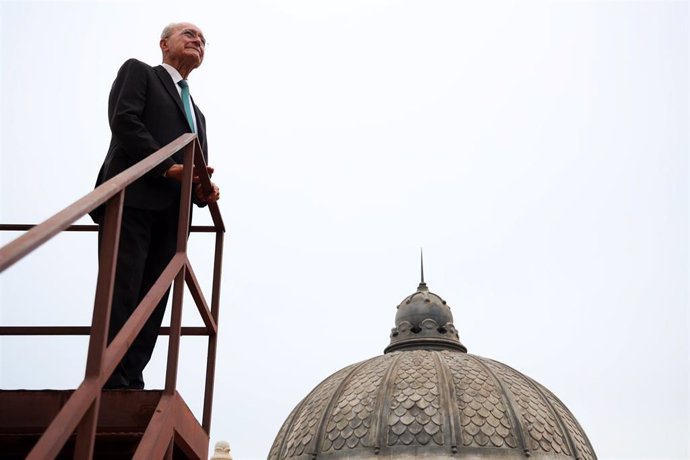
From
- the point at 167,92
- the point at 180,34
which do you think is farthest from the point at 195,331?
the point at 180,34

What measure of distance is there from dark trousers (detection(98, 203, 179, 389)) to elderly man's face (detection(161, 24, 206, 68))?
0.86 metres

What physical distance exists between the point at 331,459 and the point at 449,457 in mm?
2383

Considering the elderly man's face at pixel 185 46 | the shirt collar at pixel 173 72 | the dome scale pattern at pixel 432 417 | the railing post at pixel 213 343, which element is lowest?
the dome scale pattern at pixel 432 417

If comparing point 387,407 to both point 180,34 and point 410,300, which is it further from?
point 180,34

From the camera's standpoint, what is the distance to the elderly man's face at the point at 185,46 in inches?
154

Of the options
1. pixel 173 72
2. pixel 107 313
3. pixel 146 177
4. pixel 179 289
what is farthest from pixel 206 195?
pixel 107 313

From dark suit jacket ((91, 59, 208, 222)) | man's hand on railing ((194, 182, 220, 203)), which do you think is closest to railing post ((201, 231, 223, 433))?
man's hand on railing ((194, 182, 220, 203))

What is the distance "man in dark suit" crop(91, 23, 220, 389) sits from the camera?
124 inches

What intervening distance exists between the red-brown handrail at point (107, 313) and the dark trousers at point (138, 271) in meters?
0.21

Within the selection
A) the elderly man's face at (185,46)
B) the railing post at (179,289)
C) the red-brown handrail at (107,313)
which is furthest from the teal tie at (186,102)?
the railing post at (179,289)

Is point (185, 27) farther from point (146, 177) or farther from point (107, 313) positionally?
point (107, 313)

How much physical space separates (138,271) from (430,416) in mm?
13036

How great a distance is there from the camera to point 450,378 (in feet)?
54.3

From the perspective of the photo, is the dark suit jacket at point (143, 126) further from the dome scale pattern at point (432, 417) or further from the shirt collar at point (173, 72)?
the dome scale pattern at point (432, 417)
